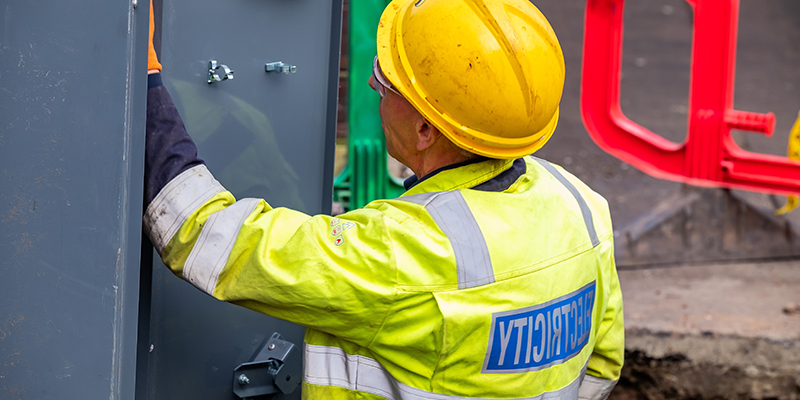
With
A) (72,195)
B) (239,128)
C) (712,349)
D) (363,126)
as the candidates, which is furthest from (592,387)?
(712,349)

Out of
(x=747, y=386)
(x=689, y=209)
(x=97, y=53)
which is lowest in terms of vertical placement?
(x=747, y=386)

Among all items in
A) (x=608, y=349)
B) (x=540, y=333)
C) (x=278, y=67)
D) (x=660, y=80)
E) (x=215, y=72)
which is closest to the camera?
(x=540, y=333)

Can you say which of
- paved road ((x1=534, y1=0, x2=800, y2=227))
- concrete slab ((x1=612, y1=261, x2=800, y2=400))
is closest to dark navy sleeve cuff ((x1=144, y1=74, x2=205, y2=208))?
concrete slab ((x1=612, y1=261, x2=800, y2=400))

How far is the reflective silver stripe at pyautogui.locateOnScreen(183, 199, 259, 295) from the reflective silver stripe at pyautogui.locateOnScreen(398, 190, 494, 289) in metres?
0.32

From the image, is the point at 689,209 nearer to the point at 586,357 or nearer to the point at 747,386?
the point at 747,386

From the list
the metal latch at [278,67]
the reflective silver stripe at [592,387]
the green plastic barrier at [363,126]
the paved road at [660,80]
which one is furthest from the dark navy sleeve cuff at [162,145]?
the paved road at [660,80]

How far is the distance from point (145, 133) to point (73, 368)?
41cm

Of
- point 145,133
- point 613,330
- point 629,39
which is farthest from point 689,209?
point 629,39

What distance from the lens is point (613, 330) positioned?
180cm

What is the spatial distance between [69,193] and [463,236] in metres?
0.66

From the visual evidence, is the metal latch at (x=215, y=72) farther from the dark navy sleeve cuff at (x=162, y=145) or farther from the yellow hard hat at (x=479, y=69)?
the yellow hard hat at (x=479, y=69)

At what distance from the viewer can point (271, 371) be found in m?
1.78

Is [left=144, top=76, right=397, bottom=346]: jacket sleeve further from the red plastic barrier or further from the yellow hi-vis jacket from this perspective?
the red plastic barrier

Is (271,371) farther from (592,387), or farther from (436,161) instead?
(592,387)
